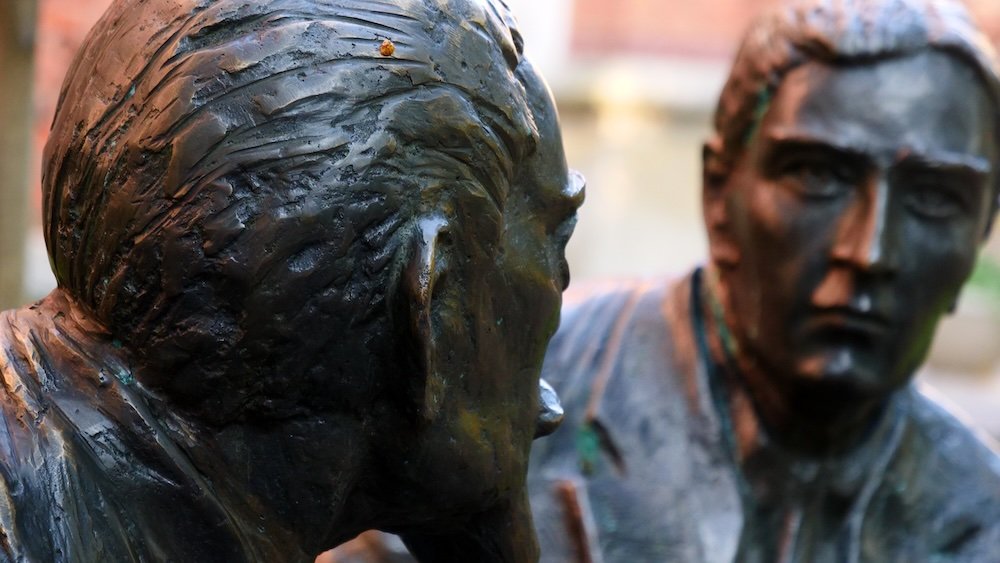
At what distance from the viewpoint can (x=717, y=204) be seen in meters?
2.51

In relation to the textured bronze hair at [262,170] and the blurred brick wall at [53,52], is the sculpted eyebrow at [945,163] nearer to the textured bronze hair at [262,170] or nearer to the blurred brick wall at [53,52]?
the textured bronze hair at [262,170]

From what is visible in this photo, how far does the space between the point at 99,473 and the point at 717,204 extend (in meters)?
1.52

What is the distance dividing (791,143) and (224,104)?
4.33 feet

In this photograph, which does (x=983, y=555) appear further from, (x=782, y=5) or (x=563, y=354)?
(x=782, y=5)

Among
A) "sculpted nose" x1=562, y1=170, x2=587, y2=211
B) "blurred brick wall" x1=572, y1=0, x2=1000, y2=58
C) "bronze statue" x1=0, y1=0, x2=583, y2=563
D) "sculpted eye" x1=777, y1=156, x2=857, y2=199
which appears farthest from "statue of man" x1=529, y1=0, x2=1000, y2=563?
"blurred brick wall" x1=572, y1=0, x2=1000, y2=58

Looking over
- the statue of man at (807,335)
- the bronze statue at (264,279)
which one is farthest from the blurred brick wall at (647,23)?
the bronze statue at (264,279)

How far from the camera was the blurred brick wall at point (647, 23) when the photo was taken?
395 inches

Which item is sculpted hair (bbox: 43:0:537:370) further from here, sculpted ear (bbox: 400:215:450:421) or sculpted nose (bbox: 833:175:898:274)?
sculpted nose (bbox: 833:175:898:274)

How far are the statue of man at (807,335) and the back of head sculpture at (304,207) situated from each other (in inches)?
42.8

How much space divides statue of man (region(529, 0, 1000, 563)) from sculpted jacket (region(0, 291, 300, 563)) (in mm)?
1164

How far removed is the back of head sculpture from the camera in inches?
46.1

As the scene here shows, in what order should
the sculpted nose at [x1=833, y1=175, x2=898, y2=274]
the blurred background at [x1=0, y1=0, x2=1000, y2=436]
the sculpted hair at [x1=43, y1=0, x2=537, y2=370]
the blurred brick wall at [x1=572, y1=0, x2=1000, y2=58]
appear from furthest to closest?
the blurred brick wall at [x1=572, y1=0, x2=1000, y2=58], the blurred background at [x1=0, y1=0, x2=1000, y2=436], the sculpted nose at [x1=833, y1=175, x2=898, y2=274], the sculpted hair at [x1=43, y1=0, x2=537, y2=370]

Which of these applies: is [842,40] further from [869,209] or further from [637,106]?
[637,106]

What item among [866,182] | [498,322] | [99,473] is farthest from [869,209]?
[99,473]
